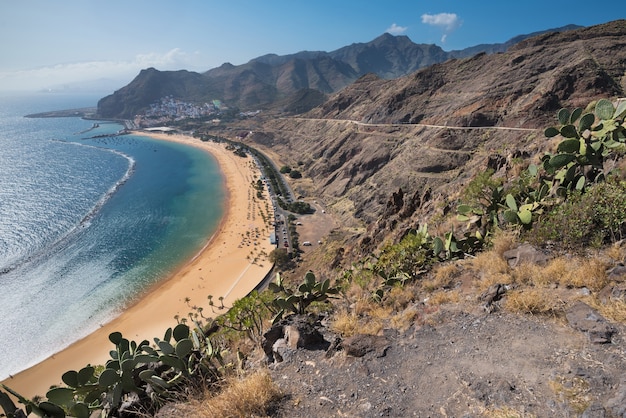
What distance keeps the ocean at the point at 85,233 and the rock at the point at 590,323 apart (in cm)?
3884

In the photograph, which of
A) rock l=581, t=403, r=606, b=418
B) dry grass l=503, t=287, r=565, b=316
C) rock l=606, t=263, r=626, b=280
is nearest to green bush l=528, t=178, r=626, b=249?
rock l=606, t=263, r=626, b=280

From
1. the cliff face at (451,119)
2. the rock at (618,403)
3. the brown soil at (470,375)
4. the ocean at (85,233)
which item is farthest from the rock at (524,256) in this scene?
the ocean at (85,233)

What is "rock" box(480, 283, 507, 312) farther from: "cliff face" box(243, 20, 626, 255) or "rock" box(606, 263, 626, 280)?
"cliff face" box(243, 20, 626, 255)

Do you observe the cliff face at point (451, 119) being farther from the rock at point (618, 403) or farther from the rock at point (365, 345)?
the rock at point (618, 403)

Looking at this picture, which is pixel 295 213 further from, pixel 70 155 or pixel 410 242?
pixel 70 155


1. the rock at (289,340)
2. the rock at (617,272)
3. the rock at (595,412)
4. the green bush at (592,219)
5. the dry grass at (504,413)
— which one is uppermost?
the green bush at (592,219)

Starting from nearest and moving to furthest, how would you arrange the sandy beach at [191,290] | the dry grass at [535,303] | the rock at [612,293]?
the rock at [612,293] < the dry grass at [535,303] < the sandy beach at [191,290]

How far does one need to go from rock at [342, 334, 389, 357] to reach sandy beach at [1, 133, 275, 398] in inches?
435

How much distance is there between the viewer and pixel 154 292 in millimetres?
37781

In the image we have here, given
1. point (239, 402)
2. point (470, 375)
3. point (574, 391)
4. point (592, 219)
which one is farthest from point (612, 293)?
point (239, 402)

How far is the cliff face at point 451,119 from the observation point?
46594mm

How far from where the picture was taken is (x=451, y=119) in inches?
2261

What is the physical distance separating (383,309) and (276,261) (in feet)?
108

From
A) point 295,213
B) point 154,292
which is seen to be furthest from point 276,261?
point 295,213
